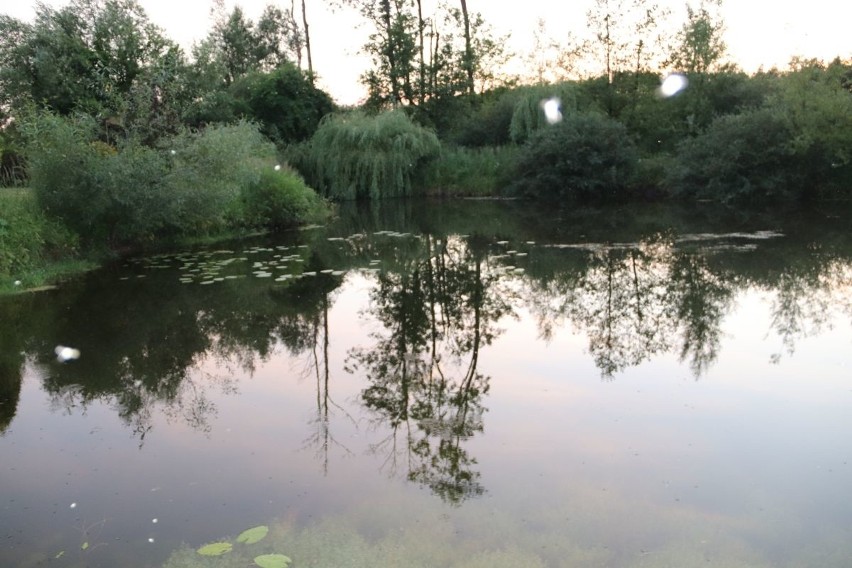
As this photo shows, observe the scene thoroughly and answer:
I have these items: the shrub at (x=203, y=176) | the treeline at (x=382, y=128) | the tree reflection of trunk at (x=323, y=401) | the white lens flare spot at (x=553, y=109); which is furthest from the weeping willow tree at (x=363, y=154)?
the tree reflection of trunk at (x=323, y=401)

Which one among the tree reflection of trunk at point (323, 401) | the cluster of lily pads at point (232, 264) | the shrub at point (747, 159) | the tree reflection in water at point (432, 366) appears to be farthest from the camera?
the shrub at point (747, 159)

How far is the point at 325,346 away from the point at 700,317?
156 inches

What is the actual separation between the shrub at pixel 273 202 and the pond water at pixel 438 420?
6572 millimetres

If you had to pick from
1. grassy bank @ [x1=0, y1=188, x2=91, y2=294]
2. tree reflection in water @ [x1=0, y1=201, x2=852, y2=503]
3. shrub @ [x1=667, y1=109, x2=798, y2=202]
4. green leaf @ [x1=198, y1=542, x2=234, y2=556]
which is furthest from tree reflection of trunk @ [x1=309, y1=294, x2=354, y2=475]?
shrub @ [x1=667, y1=109, x2=798, y2=202]

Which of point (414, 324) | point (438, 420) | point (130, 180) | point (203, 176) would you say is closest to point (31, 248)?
point (130, 180)

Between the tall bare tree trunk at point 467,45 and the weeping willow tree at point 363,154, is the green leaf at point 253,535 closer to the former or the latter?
the weeping willow tree at point 363,154

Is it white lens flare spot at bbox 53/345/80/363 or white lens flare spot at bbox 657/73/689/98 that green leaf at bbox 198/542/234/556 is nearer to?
white lens flare spot at bbox 53/345/80/363

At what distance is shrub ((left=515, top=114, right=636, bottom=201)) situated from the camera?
73.5 ft

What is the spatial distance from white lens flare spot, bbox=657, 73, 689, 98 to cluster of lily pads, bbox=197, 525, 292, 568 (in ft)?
85.5

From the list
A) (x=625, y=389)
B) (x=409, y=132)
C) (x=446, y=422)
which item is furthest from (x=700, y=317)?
(x=409, y=132)

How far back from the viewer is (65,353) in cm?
640

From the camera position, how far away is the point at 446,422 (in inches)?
180

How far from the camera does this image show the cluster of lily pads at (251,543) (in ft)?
9.92

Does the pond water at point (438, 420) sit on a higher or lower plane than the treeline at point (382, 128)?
lower
